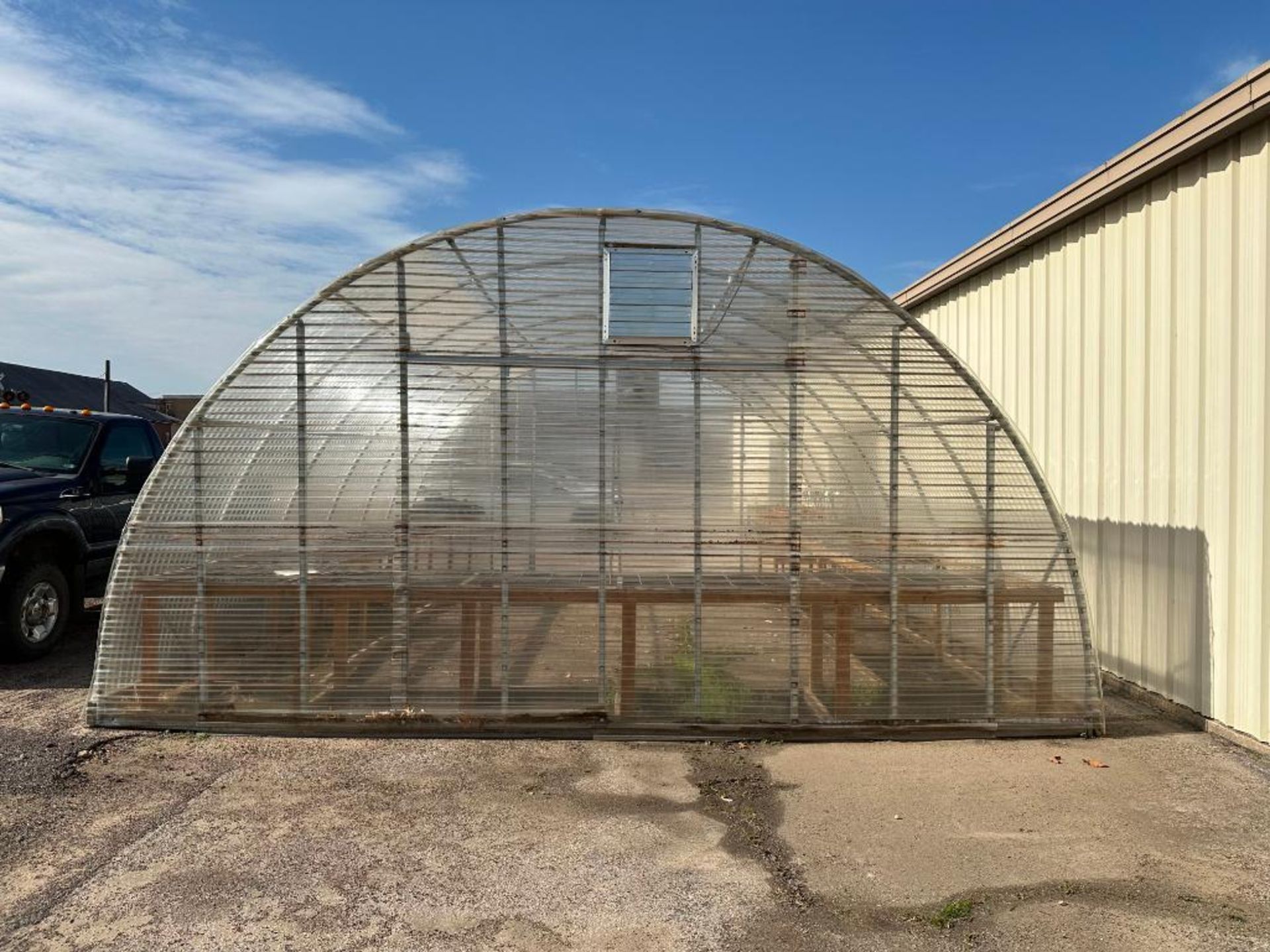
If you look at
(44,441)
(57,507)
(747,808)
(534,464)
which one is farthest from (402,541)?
(44,441)

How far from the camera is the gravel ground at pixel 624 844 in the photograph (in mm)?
3529

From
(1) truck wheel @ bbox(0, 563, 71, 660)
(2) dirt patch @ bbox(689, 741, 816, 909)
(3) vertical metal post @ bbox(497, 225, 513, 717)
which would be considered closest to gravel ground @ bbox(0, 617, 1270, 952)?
(2) dirt patch @ bbox(689, 741, 816, 909)

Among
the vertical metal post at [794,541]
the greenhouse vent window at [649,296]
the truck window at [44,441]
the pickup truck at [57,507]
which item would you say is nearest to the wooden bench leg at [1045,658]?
the vertical metal post at [794,541]

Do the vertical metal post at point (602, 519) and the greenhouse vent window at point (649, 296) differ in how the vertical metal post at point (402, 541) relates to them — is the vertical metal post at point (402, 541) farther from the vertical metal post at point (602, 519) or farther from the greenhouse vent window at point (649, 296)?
the greenhouse vent window at point (649, 296)

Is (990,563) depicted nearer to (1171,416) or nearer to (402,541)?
(1171,416)

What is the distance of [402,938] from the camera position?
135 inches

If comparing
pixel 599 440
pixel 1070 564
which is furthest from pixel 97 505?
pixel 1070 564

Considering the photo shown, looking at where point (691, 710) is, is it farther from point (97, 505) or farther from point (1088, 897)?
point (97, 505)

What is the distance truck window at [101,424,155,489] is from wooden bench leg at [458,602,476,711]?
487 centimetres

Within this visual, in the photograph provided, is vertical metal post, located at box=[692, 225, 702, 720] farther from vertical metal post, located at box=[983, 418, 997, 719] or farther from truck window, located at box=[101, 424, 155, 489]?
truck window, located at box=[101, 424, 155, 489]

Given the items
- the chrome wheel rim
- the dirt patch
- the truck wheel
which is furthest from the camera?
the chrome wheel rim

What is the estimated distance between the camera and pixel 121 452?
338 inches

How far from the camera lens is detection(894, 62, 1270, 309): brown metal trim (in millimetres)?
5492

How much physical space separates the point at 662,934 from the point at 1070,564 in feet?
13.2
